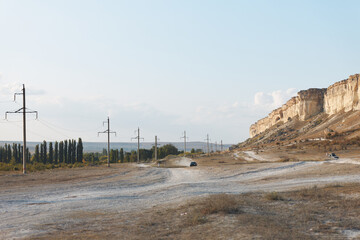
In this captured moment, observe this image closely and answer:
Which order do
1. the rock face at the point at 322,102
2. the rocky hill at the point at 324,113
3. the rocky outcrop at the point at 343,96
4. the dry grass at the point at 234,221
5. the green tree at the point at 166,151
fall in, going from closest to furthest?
the dry grass at the point at 234,221
the rocky hill at the point at 324,113
the rocky outcrop at the point at 343,96
the rock face at the point at 322,102
the green tree at the point at 166,151

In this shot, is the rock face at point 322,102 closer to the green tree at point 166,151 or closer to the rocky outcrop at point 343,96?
the rocky outcrop at point 343,96

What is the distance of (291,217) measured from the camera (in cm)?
1102

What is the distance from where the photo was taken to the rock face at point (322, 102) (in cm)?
10325

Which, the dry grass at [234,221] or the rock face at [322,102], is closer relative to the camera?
the dry grass at [234,221]

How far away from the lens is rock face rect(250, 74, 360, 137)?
103 metres

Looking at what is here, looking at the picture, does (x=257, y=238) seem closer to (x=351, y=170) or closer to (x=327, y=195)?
(x=327, y=195)

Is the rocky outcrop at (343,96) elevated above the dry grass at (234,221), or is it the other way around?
the rocky outcrop at (343,96)

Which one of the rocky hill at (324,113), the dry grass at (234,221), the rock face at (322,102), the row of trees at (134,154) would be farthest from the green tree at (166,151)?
the dry grass at (234,221)

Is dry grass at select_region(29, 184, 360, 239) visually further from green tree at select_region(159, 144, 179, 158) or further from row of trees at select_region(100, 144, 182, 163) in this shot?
green tree at select_region(159, 144, 179, 158)

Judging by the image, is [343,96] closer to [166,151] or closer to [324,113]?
[324,113]

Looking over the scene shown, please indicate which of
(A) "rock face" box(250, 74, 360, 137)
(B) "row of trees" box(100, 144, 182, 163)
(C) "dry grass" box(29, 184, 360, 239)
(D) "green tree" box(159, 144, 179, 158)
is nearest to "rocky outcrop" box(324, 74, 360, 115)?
(A) "rock face" box(250, 74, 360, 137)

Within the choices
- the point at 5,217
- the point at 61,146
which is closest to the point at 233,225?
the point at 5,217

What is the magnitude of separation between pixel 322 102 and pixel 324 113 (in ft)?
34.1

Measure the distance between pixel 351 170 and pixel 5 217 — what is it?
22720 mm
